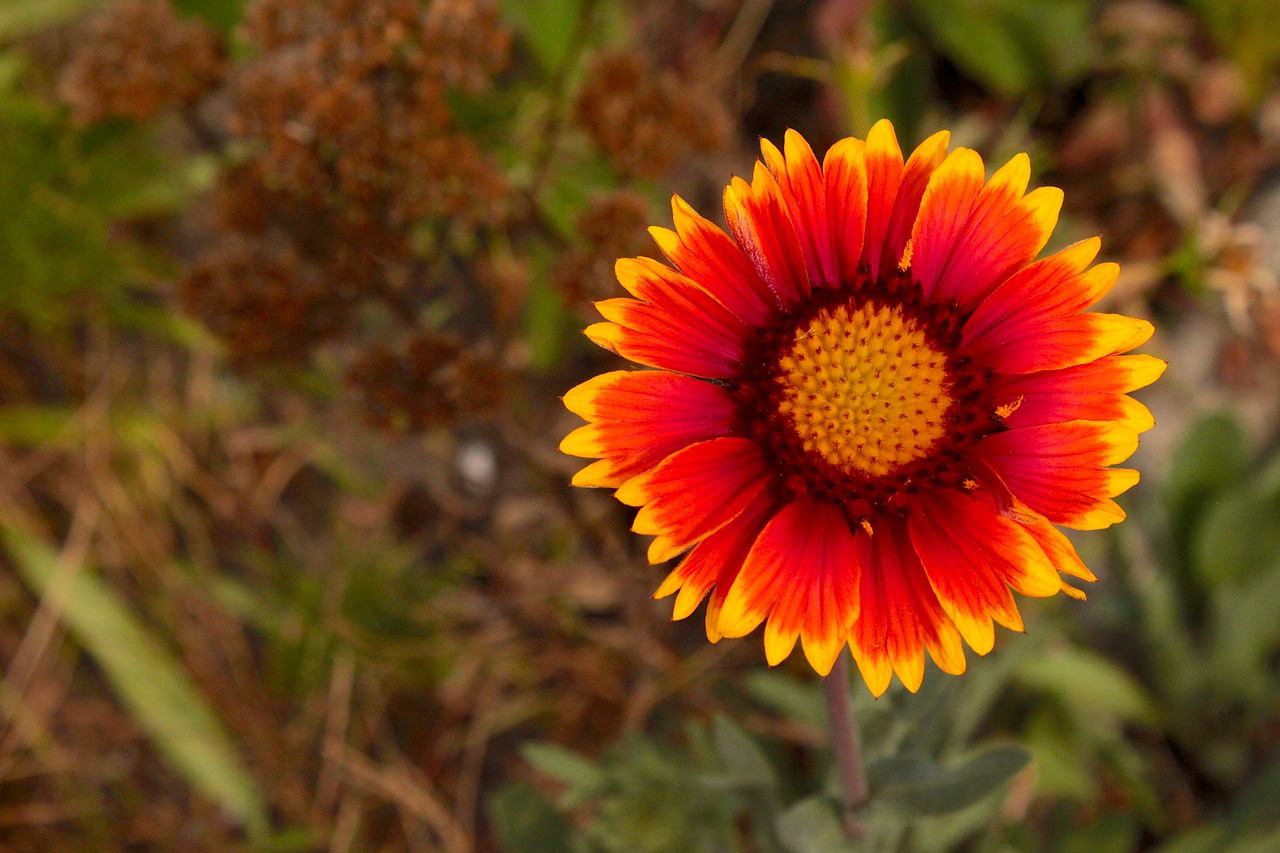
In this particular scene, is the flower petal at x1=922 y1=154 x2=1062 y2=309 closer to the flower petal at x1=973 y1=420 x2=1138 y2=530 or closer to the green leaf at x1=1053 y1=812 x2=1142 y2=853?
the flower petal at x1=973 y1=420 x2=1138 y2=530

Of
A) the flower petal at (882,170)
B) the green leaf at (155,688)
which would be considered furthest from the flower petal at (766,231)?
the green leaf at (155,688)

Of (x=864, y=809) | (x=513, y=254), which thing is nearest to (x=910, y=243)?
(x=864, y=809)

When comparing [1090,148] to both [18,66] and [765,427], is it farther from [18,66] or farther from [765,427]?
[18,66]

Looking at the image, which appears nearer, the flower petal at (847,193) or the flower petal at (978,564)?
the flower petal at (978,564)

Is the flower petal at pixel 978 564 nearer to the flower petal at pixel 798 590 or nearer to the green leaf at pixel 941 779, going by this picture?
the flower petal at pixel 798 590

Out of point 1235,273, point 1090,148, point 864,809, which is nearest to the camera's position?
point 864,809
